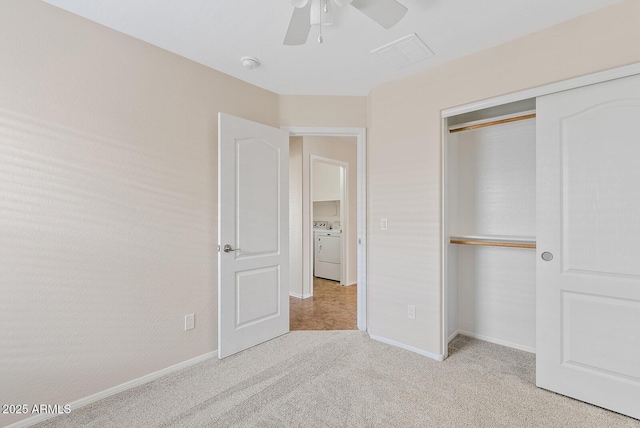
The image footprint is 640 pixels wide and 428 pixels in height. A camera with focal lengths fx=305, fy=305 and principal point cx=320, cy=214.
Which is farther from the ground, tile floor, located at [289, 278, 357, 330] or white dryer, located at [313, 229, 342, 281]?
white dryer, located at [313, 229, 342, 281]

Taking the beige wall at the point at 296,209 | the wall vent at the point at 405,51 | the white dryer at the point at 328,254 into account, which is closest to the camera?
the wall vent at the point at 405,51

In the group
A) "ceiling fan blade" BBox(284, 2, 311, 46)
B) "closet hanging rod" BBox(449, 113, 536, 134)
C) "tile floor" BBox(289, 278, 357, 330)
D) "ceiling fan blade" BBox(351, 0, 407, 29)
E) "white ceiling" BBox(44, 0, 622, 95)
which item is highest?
"white ceiling" BBox(44, 0, 622, 95)

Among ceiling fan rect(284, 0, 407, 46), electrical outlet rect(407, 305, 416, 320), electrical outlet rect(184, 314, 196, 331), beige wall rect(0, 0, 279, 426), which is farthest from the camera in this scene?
electrical outlet rect(407, 305, 416, 320)

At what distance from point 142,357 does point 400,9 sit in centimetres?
275

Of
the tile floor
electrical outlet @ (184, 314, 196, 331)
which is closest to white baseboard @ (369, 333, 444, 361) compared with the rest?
the tile floor

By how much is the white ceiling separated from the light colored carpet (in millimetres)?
2442

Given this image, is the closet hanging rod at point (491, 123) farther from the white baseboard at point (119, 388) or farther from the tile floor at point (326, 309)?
the white baseboard at point (119, 388)

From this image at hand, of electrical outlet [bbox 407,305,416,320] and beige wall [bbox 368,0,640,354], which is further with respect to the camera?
electrical outlet [bbox 407,305,416,320]

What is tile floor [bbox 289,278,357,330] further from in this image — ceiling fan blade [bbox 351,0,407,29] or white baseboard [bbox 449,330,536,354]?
ceiling fan blade [bbox 351,0,407,29]

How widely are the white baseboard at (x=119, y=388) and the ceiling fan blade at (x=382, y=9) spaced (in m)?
2.72

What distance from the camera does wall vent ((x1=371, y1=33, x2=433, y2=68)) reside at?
2.18 metres

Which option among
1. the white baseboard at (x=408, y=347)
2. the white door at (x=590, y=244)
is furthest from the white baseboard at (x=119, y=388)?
the white door at (x=590, y=244)

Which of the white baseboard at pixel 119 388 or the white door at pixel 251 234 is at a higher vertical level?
the white door at pixel 251 234

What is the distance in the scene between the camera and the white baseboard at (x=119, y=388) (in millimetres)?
1752
